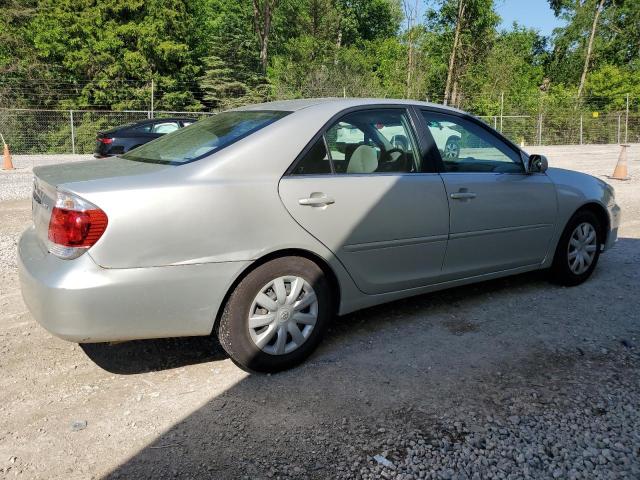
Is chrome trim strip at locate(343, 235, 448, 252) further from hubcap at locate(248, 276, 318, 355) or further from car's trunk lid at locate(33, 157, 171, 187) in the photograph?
car's trunk lid at locate(33, 157, 171, 187)

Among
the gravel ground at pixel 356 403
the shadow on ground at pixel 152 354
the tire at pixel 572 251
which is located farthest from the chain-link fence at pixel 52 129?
the tire at pixel 572 251

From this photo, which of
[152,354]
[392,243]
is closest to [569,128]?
[392,243]

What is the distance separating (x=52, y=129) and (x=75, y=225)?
22.0 metres

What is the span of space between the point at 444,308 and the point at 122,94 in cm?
2905

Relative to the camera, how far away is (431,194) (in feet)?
12.3

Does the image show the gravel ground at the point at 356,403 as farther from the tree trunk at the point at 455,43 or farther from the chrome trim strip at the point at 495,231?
the tree trunk at the point at 455,43

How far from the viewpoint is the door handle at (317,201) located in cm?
319

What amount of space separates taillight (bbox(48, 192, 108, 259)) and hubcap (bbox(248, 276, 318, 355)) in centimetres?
91

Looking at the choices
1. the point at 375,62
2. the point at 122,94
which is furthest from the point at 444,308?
the point at 375,62

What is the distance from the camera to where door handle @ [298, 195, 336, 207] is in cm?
319

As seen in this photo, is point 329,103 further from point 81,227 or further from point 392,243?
point 81,227

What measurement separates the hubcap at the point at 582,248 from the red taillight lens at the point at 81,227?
3781mm

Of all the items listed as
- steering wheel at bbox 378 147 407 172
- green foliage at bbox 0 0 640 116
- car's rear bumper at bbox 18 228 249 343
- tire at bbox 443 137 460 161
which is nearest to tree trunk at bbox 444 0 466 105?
green foliage at bbox 0 0 640 116

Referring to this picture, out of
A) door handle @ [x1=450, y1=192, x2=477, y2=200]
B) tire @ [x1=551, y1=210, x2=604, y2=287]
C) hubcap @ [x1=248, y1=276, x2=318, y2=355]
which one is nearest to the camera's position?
hubcap @ [x1=248, y1=276, x2=318, y2=355]
